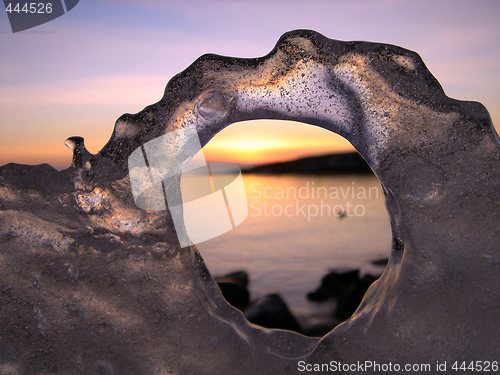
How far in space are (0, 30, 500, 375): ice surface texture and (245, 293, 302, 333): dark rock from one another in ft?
1.71

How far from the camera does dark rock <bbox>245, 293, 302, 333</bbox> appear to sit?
1.62 m

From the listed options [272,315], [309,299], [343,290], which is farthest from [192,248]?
[343,290]

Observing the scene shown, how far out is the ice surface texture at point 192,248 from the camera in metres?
1.00

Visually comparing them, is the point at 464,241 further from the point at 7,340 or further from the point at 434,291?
the point at 7,340

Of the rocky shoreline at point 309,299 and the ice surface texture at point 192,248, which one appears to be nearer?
the ice surface texture at point 192,248

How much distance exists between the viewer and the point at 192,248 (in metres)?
1.09

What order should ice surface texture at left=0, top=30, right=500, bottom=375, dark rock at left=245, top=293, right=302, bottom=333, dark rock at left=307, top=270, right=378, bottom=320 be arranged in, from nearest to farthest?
ice surface texture at left=0, top=30, right=500, bottom=375, dark rock at left=245, top=293, right=302, bottom=333, dark rock at left=307, top=270, right=378, bottom=320

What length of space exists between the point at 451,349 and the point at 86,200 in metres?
1.04

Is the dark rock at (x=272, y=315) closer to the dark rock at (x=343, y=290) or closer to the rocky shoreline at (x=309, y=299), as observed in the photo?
the rocky shoreline at (x=309, y=299)

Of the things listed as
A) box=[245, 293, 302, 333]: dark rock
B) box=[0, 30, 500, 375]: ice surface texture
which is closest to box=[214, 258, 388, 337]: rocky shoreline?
box=[245, 293, 302, 333]: dark rock

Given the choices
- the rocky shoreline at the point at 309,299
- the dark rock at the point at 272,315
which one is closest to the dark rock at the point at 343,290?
the rocky shoreline at the point at 309,299

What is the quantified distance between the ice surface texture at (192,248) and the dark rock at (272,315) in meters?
0.52

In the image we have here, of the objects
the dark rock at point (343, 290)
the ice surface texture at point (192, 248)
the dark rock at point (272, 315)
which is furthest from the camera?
the dark rock at point (343, 290)

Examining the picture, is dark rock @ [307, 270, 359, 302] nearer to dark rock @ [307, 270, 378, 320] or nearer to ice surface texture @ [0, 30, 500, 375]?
dark rock @ [307, 270, 378, 320]
